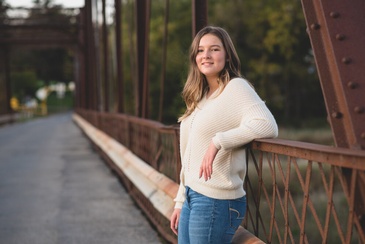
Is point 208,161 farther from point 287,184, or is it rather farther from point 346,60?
point 346,60

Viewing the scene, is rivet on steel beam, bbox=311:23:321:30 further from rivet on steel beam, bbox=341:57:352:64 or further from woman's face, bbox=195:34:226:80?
woman's face, bbox=195:34:226:80

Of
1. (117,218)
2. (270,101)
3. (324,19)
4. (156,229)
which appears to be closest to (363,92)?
(324,19)

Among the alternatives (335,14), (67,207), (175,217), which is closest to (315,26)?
(335,14)

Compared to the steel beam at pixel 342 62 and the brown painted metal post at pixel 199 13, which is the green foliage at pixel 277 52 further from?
the steel beam at pixel 342 62

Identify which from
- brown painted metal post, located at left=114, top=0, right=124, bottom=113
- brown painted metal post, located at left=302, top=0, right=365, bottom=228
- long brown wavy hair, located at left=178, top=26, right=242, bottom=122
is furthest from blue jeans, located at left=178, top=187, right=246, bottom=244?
brown painted metal post, located at left=114, top=0, right=124, bottom=113

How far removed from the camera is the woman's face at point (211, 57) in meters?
3.46

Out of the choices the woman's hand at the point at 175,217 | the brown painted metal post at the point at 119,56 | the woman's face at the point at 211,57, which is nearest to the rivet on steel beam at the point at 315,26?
the woman's face at the point at 211,57

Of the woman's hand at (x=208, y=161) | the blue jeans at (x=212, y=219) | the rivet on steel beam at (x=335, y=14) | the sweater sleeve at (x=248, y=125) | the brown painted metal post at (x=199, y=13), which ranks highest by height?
the brown painted metal post at (x=199, y=13)

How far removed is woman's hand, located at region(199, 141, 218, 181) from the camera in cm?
327

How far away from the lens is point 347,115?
273 cm

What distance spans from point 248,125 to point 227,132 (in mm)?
106

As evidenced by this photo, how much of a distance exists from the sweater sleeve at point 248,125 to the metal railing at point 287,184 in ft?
0.36

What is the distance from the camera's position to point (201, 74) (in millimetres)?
3564

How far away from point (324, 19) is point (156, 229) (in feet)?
13.9
